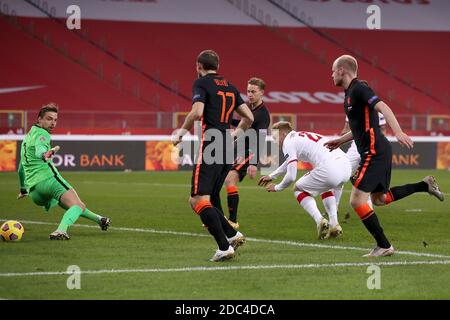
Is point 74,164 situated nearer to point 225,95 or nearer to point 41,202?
point 41,202

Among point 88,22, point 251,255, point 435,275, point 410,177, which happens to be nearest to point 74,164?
point 410,177

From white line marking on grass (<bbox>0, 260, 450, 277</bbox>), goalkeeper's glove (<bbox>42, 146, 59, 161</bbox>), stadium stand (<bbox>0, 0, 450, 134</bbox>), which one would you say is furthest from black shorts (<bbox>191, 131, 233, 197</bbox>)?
stadium stand (<bbox>0, 0, 450, 134</bbox>)

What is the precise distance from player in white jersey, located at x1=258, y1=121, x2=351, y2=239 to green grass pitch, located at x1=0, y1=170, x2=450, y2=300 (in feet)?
1.38

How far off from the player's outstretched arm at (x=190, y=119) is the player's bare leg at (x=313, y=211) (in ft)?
10.4

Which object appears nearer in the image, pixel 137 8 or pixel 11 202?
pixel 11 202

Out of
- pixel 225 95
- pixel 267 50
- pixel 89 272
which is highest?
pixel 267 50

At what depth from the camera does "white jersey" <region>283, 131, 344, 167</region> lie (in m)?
13.4

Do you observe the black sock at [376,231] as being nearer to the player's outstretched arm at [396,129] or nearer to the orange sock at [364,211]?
the orange sock at [364,211]

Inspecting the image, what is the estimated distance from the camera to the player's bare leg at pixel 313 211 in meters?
12.8

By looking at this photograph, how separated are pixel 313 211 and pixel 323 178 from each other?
45cm

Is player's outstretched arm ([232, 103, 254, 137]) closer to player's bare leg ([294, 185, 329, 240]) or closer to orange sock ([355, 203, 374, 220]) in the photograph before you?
orange sock ([355, 203, 374, 220])

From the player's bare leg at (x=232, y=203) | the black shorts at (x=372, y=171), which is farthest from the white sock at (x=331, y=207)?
the black shorts at (x=372, y=171)

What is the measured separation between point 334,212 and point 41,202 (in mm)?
3798

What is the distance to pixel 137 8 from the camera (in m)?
42.8
